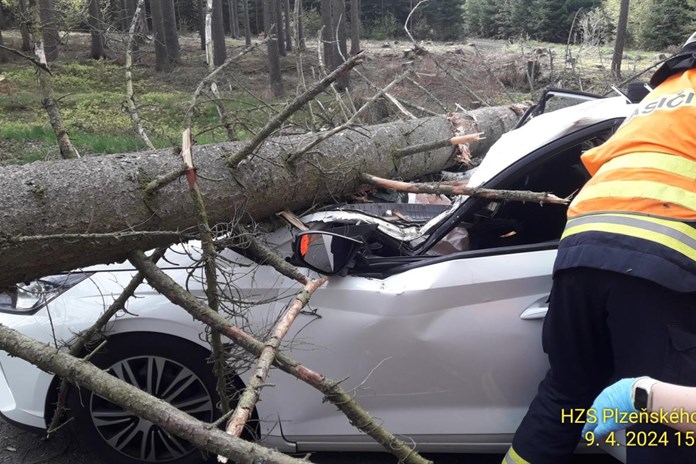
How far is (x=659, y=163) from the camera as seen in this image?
1896 mm

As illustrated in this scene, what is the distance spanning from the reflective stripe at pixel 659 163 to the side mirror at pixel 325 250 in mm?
1037

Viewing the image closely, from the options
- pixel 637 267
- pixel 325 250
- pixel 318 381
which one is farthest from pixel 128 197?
pixel 637 267

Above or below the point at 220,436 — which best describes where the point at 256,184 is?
above

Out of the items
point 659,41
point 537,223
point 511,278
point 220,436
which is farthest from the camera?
point 659,41

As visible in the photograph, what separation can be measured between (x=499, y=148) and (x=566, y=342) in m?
1.19

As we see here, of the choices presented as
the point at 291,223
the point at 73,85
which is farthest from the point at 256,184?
the point at 73,85

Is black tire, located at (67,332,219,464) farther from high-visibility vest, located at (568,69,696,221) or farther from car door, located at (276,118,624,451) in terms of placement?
high-visibility vest, located at (568,69,696,221)

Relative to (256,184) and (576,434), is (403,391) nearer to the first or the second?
(576,434)

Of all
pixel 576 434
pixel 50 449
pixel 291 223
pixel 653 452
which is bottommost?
pixel 50 449

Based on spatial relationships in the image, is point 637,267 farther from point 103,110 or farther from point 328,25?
point 328,25

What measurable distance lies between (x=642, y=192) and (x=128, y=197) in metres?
1.96

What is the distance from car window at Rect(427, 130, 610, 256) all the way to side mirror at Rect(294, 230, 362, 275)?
582 mm

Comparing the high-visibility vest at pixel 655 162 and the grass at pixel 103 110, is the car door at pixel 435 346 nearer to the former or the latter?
the high-visibility vest at pixel 655 162

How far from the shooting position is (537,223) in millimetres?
3098
